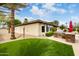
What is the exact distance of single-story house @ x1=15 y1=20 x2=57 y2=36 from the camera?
6.42 ft

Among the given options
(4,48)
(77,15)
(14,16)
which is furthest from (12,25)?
(77,15)

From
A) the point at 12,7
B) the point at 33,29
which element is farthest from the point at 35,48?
the point at 12,7

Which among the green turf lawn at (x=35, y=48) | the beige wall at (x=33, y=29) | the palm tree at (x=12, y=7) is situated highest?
the palm tree at (x=12, y=7)

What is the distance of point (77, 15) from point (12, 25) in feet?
2.09

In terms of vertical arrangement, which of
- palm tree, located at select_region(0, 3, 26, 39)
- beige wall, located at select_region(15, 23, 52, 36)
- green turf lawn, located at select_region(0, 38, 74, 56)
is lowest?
green turf lawn, located at select_region(0, 38, 74, 56)

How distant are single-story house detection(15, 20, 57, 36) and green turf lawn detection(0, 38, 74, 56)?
0.07 m

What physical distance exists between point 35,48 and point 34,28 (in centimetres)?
20

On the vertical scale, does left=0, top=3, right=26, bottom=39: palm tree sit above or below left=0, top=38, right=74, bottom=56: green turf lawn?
above

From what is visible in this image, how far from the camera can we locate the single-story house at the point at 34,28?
196 cm

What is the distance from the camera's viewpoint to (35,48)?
194cm

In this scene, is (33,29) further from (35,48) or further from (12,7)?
(12,7)

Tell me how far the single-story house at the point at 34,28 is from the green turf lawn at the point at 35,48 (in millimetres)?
70

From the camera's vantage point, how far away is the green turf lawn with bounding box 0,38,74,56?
1919 millimetres

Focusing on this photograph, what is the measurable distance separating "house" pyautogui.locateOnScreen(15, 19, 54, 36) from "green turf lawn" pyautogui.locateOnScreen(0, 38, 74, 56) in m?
0.07
